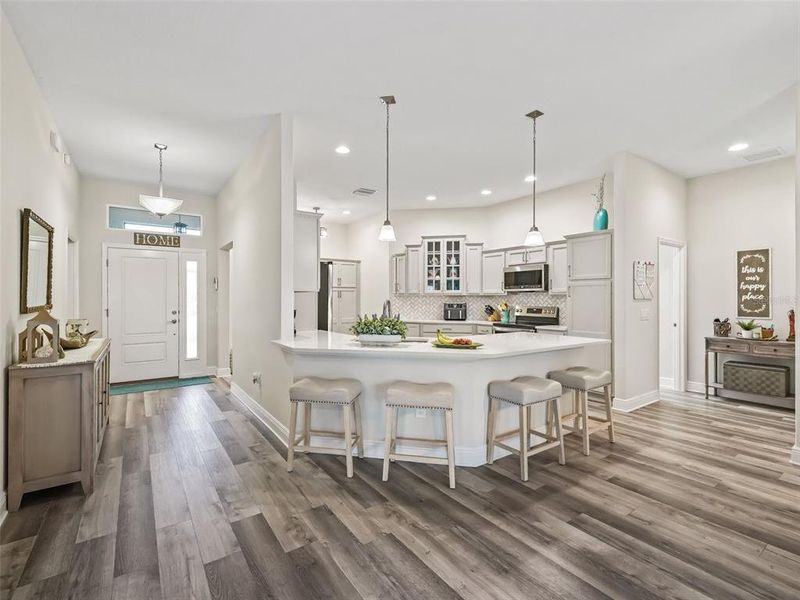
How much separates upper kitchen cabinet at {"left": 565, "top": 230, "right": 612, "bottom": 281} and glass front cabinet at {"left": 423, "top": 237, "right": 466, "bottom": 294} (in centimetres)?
209

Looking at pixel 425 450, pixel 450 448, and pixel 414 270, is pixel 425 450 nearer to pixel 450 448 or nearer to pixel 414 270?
pixel 450 448

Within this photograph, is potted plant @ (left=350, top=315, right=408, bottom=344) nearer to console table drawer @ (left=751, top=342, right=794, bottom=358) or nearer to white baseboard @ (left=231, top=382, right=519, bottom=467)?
white baseboard @ (left=231, top=382, right=519, bottom=467)

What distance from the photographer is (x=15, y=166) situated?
2.64 m

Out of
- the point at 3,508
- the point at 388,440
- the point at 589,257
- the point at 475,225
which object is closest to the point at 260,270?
the point at 388,440

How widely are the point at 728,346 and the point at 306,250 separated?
5.04 metres

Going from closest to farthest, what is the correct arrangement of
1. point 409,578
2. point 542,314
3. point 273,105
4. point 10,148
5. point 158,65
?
point 409,578 < point 10,148 < point 158,65 < point 273,105 < point 542,314

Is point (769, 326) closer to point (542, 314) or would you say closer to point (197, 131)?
point (542, 314)

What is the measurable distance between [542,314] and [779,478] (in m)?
3.46

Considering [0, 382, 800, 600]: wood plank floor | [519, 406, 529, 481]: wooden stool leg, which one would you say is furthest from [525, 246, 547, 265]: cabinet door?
[519, 406, 529, 481]: wooden stool leg

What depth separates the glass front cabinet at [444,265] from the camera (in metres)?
7.07

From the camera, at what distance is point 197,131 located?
13.1 ft

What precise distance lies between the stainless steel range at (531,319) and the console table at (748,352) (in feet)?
6.13

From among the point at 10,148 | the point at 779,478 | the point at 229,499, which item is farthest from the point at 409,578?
the point at 10,148

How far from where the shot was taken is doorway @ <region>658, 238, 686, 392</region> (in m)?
5.52
